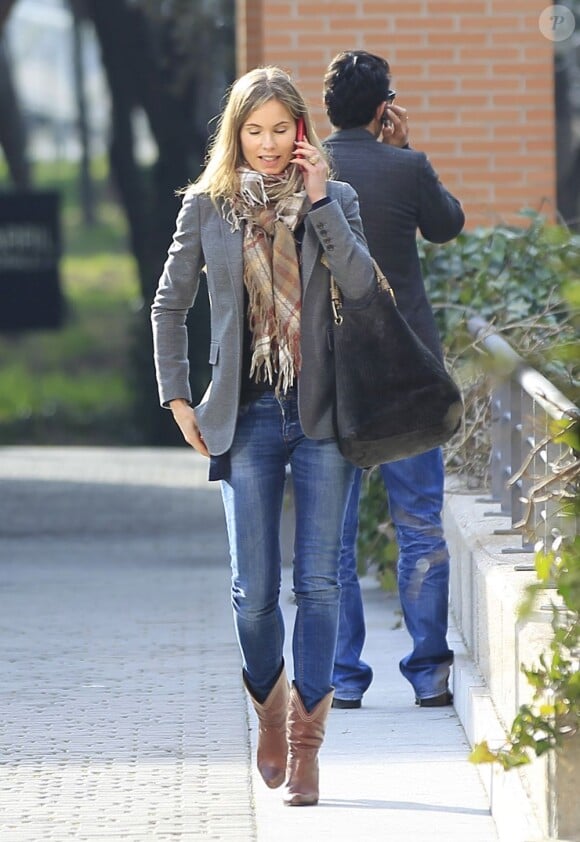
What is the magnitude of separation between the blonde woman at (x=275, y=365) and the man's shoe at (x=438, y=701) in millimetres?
1159

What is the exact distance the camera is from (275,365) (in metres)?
4.59

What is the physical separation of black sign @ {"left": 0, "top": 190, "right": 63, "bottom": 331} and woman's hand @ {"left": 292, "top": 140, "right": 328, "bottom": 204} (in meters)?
13.4

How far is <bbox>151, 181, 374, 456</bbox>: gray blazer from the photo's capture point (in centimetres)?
454

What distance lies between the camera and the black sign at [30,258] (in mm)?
17922

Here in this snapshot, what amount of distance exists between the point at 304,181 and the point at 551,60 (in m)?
4.92

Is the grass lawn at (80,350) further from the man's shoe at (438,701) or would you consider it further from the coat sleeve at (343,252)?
the coat sleeve at (343,252)

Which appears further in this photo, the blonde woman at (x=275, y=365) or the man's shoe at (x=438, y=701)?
the man's shoe at (x=438, y=701)

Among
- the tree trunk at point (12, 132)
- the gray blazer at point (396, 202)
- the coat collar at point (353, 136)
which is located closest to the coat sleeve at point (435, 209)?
the gray blazer at point (396, 202)

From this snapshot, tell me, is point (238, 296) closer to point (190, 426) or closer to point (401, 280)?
point (190, 426)

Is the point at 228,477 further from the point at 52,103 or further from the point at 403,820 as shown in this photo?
the point at 52,103

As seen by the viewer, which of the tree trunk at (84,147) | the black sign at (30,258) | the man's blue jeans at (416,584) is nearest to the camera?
the man's blue jeans at (416,584)

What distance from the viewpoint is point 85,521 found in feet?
35.9

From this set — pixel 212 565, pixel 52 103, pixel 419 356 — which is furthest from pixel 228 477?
pixel 52 103

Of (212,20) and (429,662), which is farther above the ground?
(212,20)
